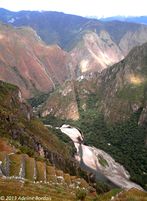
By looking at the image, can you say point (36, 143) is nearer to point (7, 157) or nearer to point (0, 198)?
point (7, 157)

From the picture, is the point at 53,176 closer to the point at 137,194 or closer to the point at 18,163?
the point at 18,163

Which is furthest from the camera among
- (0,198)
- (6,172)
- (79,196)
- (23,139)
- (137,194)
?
(23,139)

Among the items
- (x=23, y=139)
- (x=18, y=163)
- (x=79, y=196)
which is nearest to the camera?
(x=79, y=196)

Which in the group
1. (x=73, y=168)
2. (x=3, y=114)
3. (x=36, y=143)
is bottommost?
(x=73, y=168)

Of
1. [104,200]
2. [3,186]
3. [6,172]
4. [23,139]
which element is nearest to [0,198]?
[3,186]

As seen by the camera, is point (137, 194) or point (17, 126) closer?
point (137, 194)

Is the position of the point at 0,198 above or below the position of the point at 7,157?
above

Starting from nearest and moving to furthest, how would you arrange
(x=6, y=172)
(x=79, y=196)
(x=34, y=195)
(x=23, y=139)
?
1. (x=34, y=195)
2. (x=79, y=196)
3. (x=6, y=172)
4. (x=23, y=139)

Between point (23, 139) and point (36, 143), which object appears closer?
point (23, 139)

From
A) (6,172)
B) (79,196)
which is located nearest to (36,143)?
(6,172)
